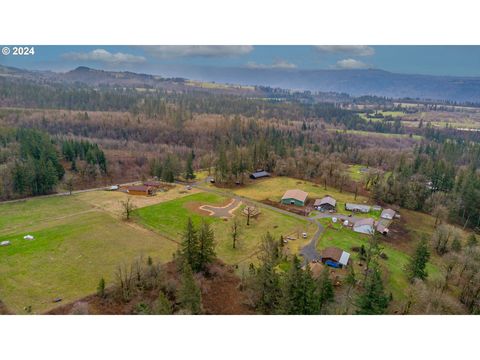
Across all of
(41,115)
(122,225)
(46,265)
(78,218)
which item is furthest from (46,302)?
(41,115)

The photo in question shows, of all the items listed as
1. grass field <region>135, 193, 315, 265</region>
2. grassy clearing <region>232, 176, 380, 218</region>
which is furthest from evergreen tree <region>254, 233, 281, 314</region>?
grassy clearing <region>232, 176, 380, 218</region>

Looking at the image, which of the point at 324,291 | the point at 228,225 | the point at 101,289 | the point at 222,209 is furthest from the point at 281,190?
the point at 101,289

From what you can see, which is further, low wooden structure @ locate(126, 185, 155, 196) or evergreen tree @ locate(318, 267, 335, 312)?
low wooden structure @ locate(126, 185, 155, 196)

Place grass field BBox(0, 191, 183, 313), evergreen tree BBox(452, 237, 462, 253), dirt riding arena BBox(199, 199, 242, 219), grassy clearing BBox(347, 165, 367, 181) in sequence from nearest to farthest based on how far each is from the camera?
grass field BBox(0, 191, 183, 313), evergreen tree BBox(452, 237, 462, 253), dirt riding arena BBox(199, 199, 242, 219), grassy clearing BBox(347, 165, 367, 181)

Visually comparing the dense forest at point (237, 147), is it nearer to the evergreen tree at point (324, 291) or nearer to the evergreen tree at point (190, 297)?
the evergreen tree at point (324, 291)

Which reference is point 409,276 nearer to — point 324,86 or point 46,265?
point 46,265

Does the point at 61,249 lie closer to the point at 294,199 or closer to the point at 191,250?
the point at 191,250

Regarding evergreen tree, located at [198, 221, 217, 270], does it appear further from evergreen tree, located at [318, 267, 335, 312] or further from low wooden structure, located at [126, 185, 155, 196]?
low wooden structure, located at [126, 185, 155, 196]
